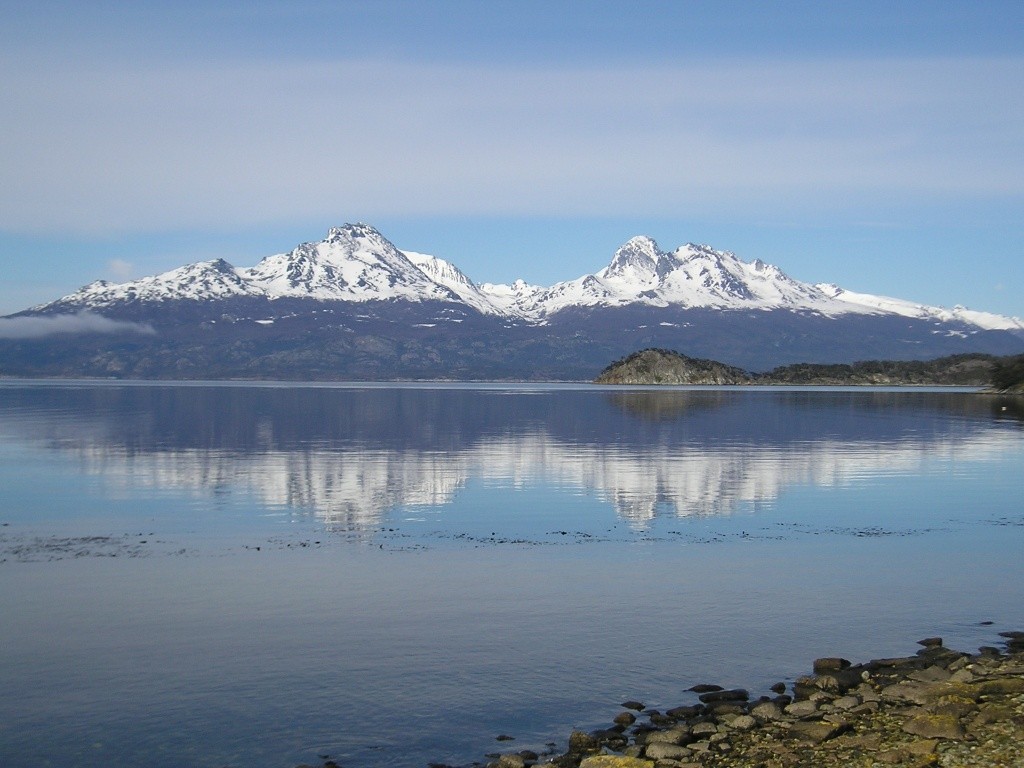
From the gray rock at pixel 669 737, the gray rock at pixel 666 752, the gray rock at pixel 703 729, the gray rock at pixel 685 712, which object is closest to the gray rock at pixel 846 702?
the gray rock at pixel 685 712

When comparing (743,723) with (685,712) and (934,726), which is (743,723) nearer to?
(685,712)

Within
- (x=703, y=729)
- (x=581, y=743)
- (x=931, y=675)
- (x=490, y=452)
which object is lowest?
(x=581, y=743)

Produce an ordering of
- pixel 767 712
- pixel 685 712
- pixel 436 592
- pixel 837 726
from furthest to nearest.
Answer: pixel 436 592 → pixel 685 712 → pixel 767 712 → pixel 837 726

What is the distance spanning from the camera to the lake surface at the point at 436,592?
18.2 meters

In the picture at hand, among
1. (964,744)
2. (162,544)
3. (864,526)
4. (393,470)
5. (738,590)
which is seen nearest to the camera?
(964,744)

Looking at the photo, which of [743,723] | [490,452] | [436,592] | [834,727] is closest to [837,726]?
[834,727]

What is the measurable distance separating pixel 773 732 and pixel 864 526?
78.1 feet

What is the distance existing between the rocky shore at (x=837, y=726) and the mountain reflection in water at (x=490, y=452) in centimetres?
1932

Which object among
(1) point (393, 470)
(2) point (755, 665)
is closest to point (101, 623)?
(2) point (755, 665)

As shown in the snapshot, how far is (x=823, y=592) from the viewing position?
90.5 feet

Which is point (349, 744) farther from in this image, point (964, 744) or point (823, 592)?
point (823, 592)

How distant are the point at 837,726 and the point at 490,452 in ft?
172

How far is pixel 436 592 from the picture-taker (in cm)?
2717

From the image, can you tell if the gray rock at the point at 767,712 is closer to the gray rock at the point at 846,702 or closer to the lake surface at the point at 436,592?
the gray rock at the point at 846,702
